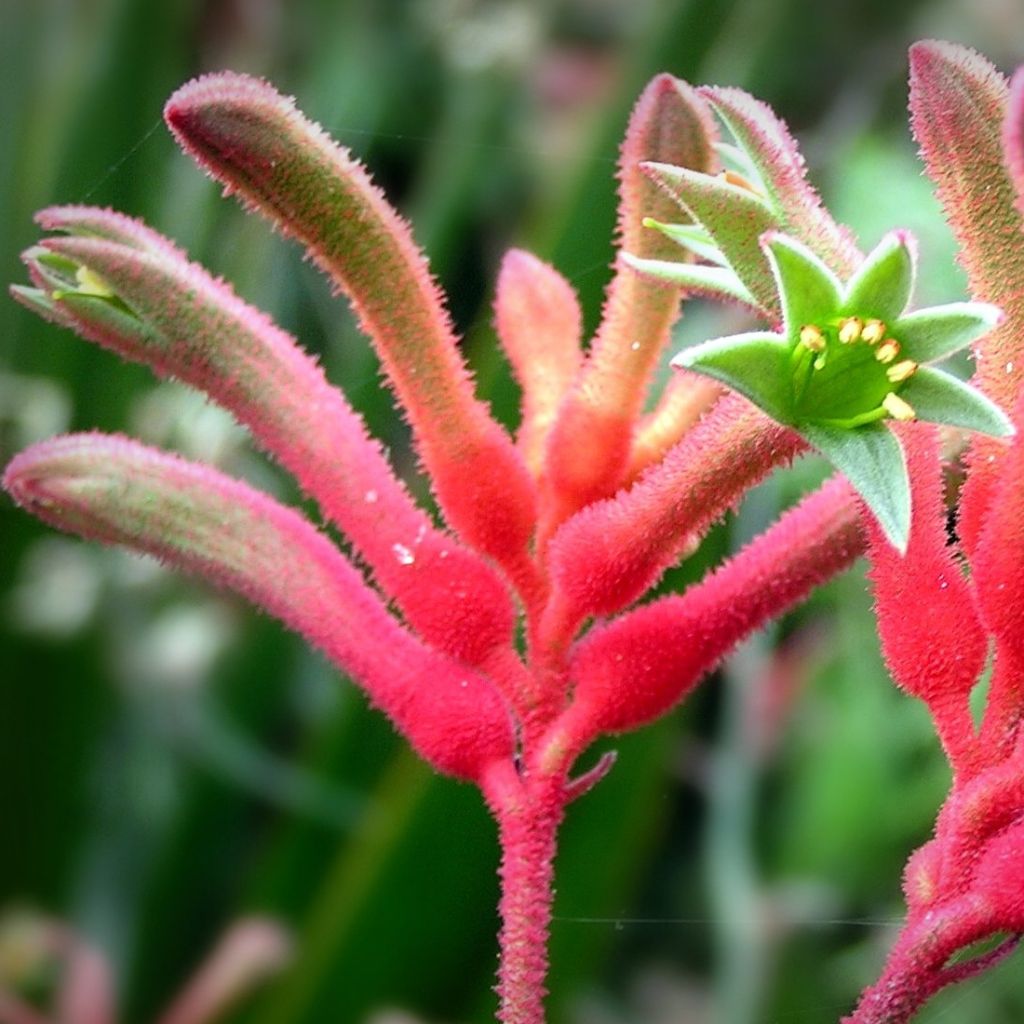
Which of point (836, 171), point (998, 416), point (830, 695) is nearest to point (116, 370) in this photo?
point (830, 695)

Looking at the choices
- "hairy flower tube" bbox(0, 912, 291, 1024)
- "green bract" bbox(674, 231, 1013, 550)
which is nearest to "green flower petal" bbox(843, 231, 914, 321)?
"green bract" bbox(674, 231, 1013, 550)

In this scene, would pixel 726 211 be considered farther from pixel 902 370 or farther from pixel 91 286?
pixel 91 286

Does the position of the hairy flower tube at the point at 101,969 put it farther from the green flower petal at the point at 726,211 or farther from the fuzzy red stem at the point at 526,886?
the green flower petal at the point at 726,211

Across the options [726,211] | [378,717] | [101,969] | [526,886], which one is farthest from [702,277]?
[101,969]

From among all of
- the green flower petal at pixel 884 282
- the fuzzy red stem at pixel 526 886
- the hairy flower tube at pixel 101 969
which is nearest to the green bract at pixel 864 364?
the green flower petal at pixel 884 282

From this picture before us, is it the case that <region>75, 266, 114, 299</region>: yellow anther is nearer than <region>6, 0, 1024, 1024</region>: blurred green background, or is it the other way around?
<region>75, 266, 114, 299</region>: yellow anther

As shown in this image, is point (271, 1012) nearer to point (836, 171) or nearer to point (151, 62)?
point (836, 171)

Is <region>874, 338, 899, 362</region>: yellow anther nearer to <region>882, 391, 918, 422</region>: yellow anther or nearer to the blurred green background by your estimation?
<region>882, 391, 918, 422</region>: yellow anther
